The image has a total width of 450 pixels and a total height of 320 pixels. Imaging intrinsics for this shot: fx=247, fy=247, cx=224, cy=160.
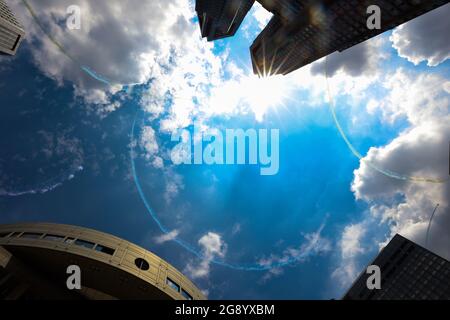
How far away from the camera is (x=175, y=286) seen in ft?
105

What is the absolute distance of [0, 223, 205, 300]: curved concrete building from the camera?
26484mm

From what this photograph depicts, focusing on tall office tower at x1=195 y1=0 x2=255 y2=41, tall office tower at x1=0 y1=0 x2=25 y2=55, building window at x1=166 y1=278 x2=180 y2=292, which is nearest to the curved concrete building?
building window at x1=166 y1=278 x2=180 y2=292

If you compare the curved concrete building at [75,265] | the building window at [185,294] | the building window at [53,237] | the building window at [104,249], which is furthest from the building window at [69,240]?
the building window at [185,294]

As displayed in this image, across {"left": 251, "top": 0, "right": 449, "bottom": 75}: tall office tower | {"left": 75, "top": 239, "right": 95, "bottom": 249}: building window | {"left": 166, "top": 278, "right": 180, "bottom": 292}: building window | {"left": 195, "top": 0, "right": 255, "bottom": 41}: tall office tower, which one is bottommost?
{"left": 166, "top": 278, "right": 180, "bottom": 292}: building window

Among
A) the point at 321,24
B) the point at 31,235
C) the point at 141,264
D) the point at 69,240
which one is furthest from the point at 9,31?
the point at 141,264

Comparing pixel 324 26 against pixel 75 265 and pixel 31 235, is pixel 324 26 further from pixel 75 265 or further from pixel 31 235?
pixel 31 235

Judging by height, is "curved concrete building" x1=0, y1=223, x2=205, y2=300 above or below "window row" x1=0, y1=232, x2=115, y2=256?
below

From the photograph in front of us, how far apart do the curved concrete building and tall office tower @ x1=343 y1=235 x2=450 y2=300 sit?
481 ft

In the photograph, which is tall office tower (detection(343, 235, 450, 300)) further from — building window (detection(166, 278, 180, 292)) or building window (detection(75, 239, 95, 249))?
building window (detection(75, 239, 95, 249))

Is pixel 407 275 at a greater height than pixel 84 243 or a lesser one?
greater

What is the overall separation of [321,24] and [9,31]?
171175 mm

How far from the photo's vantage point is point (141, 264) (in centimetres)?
2998
